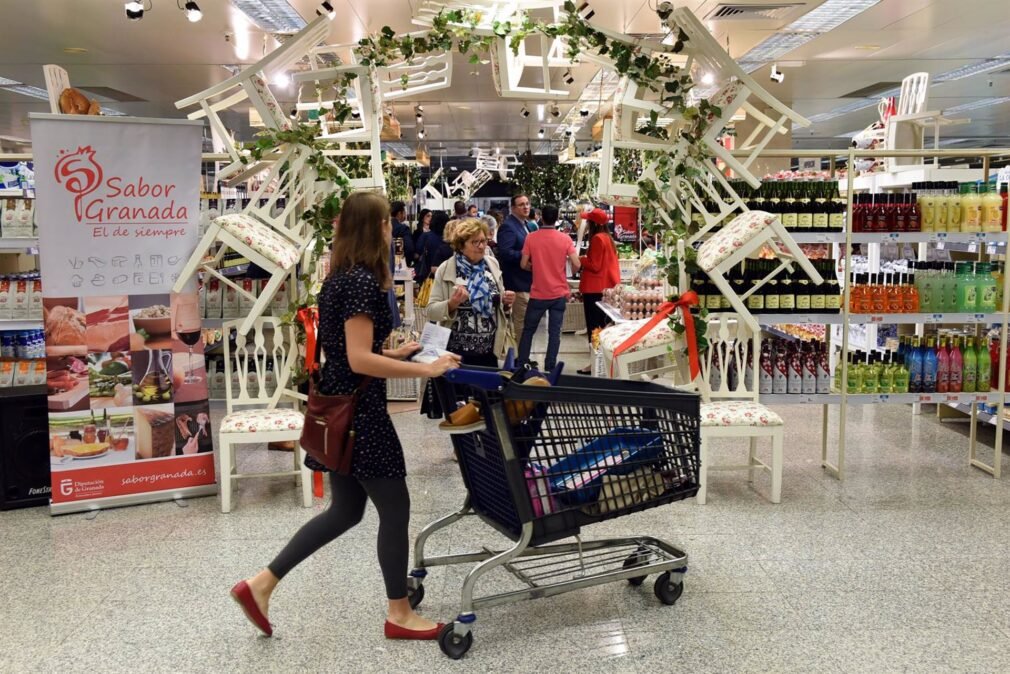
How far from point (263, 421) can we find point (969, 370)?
397 centimetres

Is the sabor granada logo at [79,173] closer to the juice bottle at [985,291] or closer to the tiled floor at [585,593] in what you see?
the tiled floor at [585,593]

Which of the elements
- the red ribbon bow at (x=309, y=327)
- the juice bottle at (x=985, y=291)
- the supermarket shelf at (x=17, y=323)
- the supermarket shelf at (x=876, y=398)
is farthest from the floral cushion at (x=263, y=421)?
the juice bottle at (x=985, y=291)

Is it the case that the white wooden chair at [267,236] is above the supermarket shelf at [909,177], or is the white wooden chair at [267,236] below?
below

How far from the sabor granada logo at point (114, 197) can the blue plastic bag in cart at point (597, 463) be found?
275cm

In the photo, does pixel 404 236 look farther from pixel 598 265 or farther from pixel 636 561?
pixel 636 561

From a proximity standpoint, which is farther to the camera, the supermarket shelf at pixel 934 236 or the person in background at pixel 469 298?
the person in background at pixel 469 298

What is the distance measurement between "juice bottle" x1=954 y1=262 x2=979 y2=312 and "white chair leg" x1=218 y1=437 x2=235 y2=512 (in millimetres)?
4092

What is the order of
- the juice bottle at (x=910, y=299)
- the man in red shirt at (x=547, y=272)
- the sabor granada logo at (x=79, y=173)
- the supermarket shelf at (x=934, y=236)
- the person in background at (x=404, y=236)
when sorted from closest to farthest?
1. the sabor granada logo at (x=79, y=173)
2. the supermarket shelf at (x=934, y=236)
3. the juice bottle at (x=910, y=299)
4. the man in red shirt at (x=547, y=272)
5. the person in background at (x=404, y=236)

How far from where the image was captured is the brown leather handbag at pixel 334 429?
299 cm

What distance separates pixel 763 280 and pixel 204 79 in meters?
10.6

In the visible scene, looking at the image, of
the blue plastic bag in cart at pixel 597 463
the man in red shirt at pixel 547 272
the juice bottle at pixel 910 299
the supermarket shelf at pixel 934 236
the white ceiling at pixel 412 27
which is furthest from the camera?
the white ceiling at pixel 412 27

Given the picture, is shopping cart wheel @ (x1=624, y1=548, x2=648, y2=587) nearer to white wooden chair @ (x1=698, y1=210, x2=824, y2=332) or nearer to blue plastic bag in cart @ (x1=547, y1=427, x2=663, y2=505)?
blue plastic bag in cart @ (x1=547, y1=427, x2=663, y2=505)

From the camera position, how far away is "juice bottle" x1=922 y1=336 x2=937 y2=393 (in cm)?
528

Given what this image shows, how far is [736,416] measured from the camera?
473 cm
